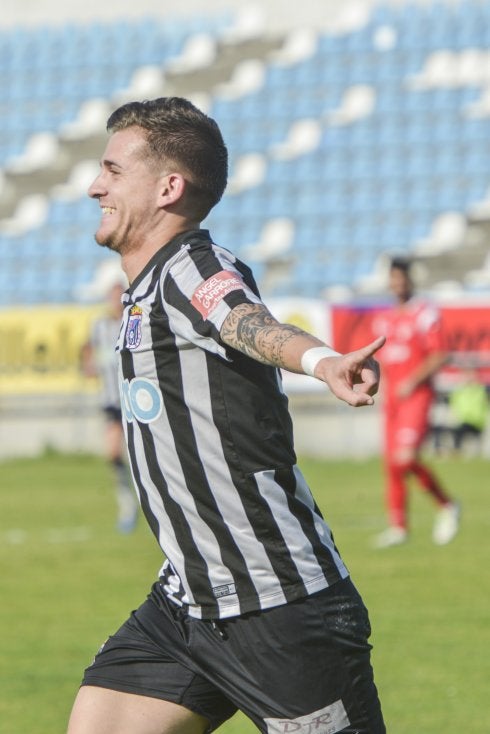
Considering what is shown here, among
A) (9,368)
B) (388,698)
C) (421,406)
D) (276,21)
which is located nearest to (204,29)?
(276,21)

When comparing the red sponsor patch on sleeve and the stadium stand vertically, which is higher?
the stadium stand

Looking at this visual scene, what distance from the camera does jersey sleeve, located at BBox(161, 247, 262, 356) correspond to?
3125mm

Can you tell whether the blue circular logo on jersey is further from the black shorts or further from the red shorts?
the red shorts

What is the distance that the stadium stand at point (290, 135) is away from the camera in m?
24.3

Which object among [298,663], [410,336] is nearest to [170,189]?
[298,663]

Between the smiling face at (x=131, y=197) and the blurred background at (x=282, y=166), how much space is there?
16367 mm

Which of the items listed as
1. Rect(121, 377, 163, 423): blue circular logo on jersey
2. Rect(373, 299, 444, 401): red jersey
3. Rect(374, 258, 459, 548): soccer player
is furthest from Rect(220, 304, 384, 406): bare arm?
Rect(373, 299, 444, 401): red jersey

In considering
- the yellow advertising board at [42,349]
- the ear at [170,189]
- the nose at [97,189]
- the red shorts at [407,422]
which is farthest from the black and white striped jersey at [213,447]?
the yellow advertising board at [42,349]

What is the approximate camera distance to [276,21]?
94.2ft

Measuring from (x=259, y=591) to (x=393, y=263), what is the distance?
318 inches

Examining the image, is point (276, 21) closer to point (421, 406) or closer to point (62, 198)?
point (62, 198)

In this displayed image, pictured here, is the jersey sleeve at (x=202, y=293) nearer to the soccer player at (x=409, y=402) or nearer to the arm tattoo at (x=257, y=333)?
the arm tattoo at (x=257, y=333)

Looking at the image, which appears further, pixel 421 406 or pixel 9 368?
pixel 9 368

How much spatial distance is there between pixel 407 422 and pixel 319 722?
8.43 m
